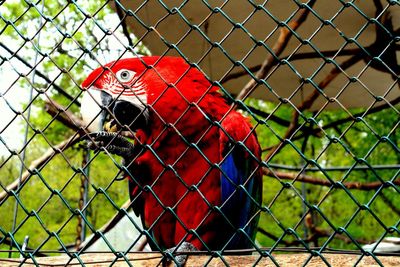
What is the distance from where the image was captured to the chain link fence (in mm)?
1202

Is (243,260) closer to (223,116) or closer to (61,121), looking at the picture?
(223,116)

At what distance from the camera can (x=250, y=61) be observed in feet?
9.78

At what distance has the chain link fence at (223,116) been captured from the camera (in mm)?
1202

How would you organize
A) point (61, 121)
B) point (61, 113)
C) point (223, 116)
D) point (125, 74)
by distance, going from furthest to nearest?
point (61, 121) < point (125, 74) < point (223, 116) < point (61, 113)

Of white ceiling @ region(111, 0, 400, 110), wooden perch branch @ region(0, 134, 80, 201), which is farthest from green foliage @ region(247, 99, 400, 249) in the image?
wooden perch branch @ region(0, 134, 80, 201)

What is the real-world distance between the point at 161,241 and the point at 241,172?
19.8 inches

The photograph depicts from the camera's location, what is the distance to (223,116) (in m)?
1.85

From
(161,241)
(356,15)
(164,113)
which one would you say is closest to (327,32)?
(356,15)

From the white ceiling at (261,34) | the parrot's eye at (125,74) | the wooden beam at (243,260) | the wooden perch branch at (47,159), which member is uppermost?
the white ceiling at (261,34)

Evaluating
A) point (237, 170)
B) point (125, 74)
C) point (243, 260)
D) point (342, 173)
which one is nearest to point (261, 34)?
point (125, 74)

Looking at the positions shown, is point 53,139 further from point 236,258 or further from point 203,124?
point 236,258

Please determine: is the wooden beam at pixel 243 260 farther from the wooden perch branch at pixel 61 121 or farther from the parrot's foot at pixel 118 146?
the parrot's foot at pixel 118 146

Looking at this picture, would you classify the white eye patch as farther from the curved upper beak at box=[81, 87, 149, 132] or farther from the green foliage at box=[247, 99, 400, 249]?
the green foliage at box=[247, 99, 400, 249]

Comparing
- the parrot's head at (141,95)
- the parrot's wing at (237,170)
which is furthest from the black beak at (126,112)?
the parrot's wing at (237,170)
